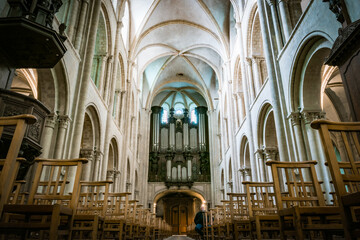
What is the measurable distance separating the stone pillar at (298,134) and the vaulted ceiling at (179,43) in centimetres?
1001

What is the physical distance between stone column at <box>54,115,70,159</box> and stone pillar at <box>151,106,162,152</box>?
17324 millimetres

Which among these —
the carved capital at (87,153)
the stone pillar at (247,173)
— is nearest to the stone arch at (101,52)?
the carved capital at (87,153)

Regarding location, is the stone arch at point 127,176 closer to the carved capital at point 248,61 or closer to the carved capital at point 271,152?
the carved capital at point 271,152

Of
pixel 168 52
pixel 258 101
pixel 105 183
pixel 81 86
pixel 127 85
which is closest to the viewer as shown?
pixel 105 183

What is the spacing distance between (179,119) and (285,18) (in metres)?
19.5

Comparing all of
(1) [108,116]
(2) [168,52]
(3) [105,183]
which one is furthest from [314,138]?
(2) [168,52]

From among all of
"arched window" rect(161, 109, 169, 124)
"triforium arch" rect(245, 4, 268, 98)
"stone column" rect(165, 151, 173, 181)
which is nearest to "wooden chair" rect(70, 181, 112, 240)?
"triforium arch" rect(245, 4, 268, 98)

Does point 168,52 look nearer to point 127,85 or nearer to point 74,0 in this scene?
point 127,85

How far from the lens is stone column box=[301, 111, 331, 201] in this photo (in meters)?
6.63

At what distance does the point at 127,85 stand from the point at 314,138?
1089cm

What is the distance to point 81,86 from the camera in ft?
27.7

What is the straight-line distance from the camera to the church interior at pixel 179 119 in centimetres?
326

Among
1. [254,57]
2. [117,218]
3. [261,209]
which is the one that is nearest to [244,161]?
[254,57]

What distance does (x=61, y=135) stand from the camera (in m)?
7.35
